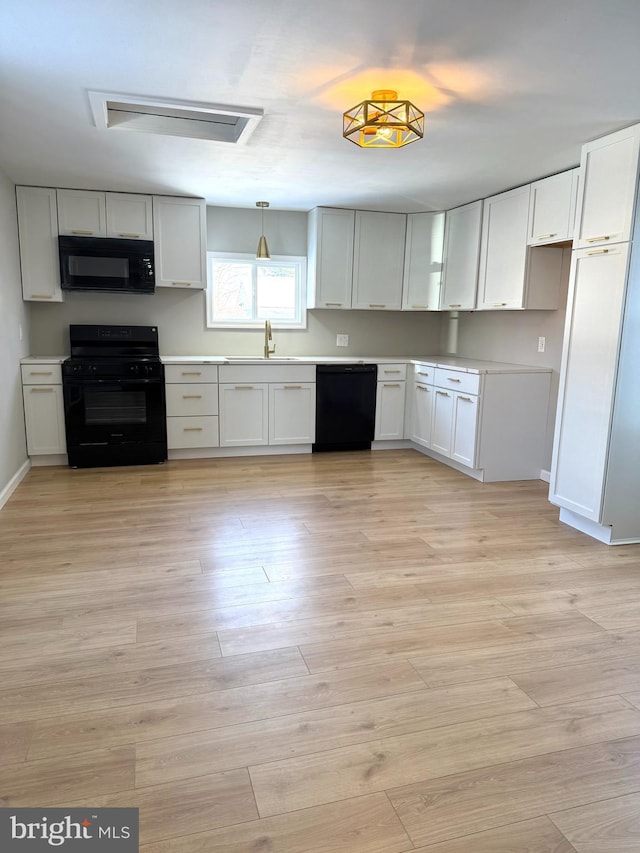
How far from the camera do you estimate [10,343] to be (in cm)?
418

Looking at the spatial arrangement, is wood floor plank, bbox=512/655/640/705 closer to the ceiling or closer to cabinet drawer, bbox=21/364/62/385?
the ceiling

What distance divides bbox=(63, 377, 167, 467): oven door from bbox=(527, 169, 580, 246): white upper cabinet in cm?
315

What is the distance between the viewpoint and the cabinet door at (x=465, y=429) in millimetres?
4336

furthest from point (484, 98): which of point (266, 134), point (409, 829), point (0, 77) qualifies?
point (409, 829)

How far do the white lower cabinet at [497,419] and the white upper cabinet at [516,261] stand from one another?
538mm

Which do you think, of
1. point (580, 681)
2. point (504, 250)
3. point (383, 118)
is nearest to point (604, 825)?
point (580, 681)

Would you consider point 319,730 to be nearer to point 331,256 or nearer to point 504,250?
point 504,250

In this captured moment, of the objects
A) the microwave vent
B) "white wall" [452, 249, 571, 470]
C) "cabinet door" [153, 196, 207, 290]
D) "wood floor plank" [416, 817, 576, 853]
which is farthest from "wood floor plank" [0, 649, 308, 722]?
"cabinet door" [153, 196, 207, 290]

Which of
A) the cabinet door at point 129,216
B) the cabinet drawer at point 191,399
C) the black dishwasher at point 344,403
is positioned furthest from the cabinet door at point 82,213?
the black dishwasher at point 344,403

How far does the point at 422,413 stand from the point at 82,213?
338 centimetres

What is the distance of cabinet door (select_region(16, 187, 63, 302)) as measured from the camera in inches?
179

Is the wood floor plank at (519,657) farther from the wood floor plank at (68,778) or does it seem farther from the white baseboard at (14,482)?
the white baseboard at (14,482)

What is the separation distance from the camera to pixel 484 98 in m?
2.63

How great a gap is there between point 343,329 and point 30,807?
492 cm
